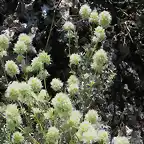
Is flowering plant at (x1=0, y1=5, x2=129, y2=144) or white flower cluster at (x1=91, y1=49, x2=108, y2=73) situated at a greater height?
white flower cluster at (x1=91, y1=49, x2=108, y2=73)

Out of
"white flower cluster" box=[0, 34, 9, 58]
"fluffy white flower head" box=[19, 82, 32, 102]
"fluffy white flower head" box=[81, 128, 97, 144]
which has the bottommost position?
"fluffy white flower head" box=[81, 128, 97, 144]

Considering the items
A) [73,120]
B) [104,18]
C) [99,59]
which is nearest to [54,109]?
[73,120]

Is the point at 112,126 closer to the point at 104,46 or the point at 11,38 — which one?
the point at 104,46

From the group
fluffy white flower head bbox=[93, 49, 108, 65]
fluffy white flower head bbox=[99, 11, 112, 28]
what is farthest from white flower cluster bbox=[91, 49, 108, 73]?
fluffy white flower head bbox=[99, 11, 112, 28]

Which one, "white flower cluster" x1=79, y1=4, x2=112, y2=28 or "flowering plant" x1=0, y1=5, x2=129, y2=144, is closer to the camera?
"flowering plant" x1=0, y1=5, x2=129, y2=144

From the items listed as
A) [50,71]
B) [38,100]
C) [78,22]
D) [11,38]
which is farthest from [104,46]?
[38,100]

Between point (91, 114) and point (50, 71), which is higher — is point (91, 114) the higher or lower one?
the lower one

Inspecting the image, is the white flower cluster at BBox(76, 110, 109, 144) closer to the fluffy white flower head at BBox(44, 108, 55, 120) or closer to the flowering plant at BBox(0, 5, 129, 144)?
the flowering plant at BBox(0, 5, 129, 144)

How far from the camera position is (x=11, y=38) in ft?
5.68

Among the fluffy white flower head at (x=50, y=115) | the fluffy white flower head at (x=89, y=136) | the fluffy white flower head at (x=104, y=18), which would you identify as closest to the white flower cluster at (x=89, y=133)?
the fluffy white flower head at (x=89, y=136)

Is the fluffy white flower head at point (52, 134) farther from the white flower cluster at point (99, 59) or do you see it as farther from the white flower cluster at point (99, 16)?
the white flower cluster at point (99, 16)

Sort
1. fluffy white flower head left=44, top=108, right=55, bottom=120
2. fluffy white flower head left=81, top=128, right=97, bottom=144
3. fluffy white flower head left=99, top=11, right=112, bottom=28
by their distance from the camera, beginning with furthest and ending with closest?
fluffy white flower head left=99, top=11, right=112, bottom=28 < fluffy white flower head left=44, top=108, right=55, bottom=120 < fluffy white flower head left=81, top=128, right=97, bottom=144

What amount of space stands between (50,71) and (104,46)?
0.89ft

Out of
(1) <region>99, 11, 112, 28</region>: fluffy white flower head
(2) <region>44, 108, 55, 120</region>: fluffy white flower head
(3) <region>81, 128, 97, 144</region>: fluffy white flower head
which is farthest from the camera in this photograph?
(1) <region>99, 11, 112, 28</region>: fluffy white flower head
